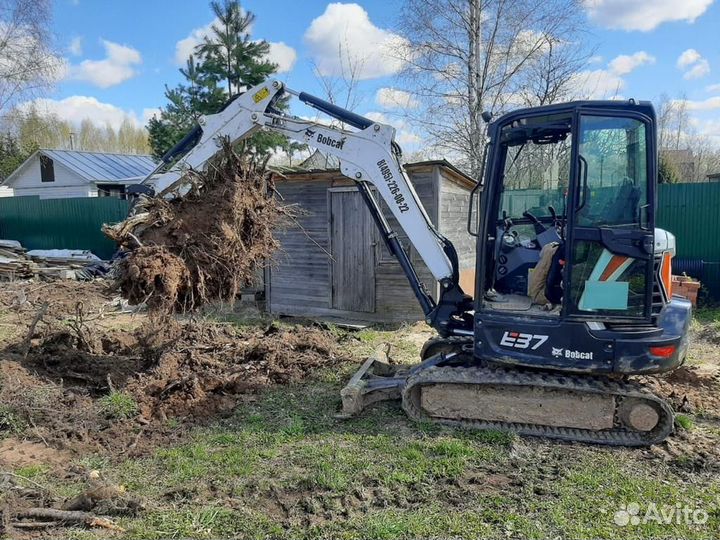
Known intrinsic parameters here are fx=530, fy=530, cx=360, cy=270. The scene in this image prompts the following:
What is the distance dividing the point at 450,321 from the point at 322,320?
5.02 meters

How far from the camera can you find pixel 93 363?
6.05 metres

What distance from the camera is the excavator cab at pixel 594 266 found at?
404 cm

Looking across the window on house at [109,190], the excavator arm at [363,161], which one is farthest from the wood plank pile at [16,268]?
the excavator arm at [363,161]

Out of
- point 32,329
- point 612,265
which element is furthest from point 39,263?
point 612,265

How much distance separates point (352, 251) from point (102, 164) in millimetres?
21814

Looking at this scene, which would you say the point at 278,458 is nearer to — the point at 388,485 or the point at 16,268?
the point at 388,485

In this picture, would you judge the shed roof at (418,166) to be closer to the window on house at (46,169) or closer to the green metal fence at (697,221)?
the green metal fence at (697,221)

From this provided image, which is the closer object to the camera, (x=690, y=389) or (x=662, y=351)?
(x=662, y=351)

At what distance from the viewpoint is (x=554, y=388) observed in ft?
14.3

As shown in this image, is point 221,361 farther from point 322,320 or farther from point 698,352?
point 698,352

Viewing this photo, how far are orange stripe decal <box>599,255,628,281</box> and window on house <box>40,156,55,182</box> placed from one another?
2875 cm

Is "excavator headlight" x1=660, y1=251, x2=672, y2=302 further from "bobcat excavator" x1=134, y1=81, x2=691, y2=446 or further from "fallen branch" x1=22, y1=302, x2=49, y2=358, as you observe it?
"fallen branch" x1=22, y1=302, x2=49, y2=358

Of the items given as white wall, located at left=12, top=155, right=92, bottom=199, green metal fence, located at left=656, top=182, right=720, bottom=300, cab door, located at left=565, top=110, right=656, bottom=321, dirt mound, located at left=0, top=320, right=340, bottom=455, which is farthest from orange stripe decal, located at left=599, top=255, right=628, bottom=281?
white wall, located at left=12, top=155, right=92, bottom=199

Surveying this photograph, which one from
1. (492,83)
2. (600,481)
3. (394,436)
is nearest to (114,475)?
(394,436)
